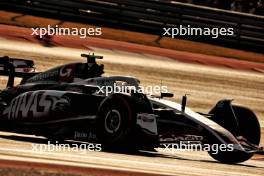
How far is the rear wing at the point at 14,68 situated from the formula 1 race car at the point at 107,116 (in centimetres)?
2

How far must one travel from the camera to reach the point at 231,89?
20.8 m

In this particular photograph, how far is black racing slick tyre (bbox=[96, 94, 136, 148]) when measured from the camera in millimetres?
11203

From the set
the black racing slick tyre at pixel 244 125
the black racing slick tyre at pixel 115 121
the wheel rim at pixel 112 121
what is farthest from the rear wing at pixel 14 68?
the black racing slick tyre at pixel 244 125

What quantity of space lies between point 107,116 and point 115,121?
0.44 feet

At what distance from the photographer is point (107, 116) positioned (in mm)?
11367

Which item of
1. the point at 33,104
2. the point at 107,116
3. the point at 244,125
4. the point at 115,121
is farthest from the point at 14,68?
the point at 244,125

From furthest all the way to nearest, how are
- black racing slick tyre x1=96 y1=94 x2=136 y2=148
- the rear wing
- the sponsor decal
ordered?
1. the rear wing
2. the sponsor decal
3. black racing slick tyre x1=96 y1=94 x2=136 y2=148

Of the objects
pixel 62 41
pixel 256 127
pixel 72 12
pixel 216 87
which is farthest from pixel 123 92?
pixel 72 12

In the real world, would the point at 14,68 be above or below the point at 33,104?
above

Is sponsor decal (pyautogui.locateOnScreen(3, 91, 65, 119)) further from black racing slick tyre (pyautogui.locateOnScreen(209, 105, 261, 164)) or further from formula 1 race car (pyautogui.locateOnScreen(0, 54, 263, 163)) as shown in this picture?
black racing slick tyre (pyautogui.locateOnScreen(209, 105, 261, 164))

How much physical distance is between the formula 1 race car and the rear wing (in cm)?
2

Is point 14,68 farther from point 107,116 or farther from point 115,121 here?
point 115,121

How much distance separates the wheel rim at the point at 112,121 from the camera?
11.3 m

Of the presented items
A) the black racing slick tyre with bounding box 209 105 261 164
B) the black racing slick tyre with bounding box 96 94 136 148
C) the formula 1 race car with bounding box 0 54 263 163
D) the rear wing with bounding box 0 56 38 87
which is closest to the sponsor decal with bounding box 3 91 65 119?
the formula 1 race car with bounding box 0 54 263 163
